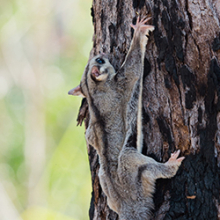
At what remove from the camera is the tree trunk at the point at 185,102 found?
2.94 metres

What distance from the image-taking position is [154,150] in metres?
3.29

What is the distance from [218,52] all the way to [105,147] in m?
1.56

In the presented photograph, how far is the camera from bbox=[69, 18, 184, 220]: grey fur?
10.4 ft

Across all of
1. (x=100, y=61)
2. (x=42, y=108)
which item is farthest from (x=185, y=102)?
(x=42, y=108)

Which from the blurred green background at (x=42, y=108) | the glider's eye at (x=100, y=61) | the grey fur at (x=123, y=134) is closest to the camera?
the grey fur at (x=123, y=134)

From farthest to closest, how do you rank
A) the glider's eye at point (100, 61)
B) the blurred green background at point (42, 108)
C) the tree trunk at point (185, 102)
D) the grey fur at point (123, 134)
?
the blurred green background at point (42, 108)
the glider's eye at point (100, 61)
the grey fur at point (123, 134)
the tree trunk at point (185, 102)

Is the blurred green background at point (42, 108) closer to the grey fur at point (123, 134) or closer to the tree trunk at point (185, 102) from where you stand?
the grey fur at point (123, 134)

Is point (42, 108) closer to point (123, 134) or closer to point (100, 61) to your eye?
point (100, 61)

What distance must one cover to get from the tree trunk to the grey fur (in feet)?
0.36

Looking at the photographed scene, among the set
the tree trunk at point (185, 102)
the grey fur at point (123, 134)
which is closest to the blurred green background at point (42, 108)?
the grey fur at point (123, 134)

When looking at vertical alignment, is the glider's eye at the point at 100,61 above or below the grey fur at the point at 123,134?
above

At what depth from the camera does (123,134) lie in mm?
3561

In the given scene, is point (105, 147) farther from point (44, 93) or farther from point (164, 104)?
point (44, 93)

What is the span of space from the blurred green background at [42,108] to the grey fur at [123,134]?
9.24 metres
